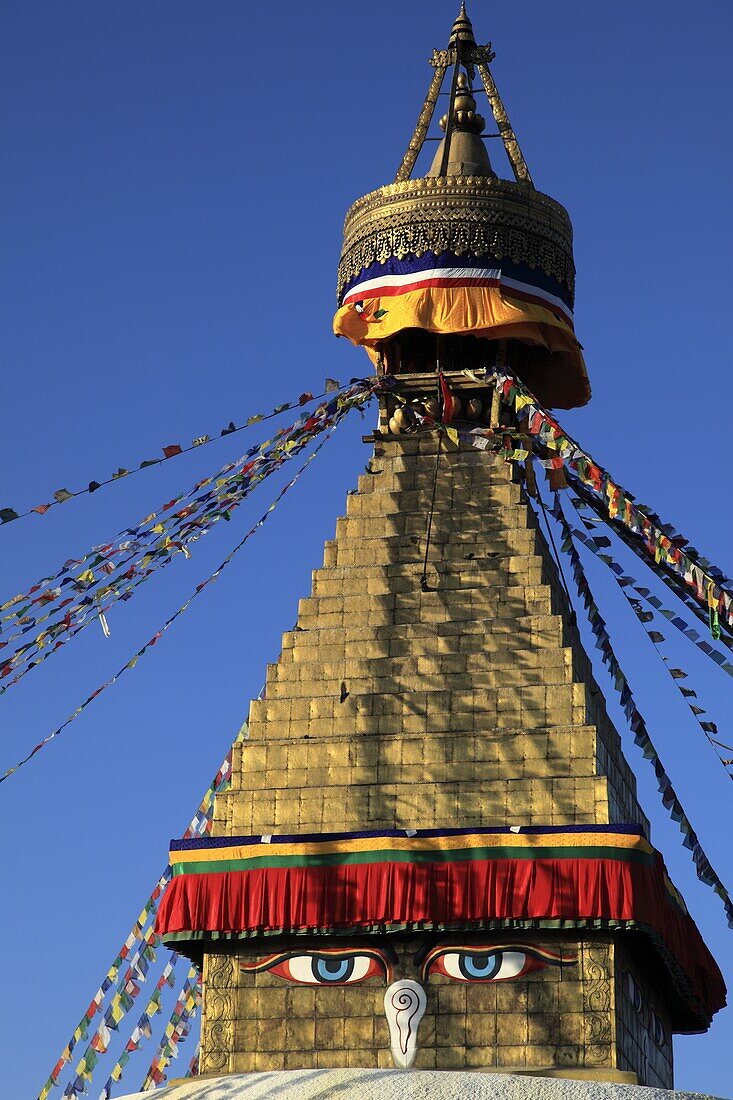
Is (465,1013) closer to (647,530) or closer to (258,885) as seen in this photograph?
(258,885)

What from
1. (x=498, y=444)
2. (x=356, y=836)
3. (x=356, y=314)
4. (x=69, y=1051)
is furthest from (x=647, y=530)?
(x=69, y=1051)

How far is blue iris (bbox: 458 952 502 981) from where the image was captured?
54.6ft

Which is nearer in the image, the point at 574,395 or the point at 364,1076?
the point at 364,1076

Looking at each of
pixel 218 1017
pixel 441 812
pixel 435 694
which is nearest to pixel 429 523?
pixel 435 694

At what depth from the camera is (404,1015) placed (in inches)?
650

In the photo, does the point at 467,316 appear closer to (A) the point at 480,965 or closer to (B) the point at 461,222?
(B) the point at 461,222

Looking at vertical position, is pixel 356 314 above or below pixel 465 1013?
above

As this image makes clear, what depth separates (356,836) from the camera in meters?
17.0

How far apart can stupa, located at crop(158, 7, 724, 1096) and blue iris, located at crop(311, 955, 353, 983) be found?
2 cm

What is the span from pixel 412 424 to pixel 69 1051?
293 inches

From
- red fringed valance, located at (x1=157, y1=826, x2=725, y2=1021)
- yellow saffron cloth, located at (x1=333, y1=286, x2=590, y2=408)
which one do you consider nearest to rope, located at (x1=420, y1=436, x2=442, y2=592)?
yellow saffron cloth, located at (x1=333, y1=286, x2=590, y2=408)

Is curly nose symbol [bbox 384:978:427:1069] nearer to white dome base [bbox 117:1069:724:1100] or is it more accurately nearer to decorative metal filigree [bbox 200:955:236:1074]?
white dome base [bbox 117:1069:724:1100]

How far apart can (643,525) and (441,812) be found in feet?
10.8

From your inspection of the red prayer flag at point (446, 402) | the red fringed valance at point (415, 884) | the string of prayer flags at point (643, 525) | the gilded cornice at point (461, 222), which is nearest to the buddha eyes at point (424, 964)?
the red fringed valance at point (415, 884)
